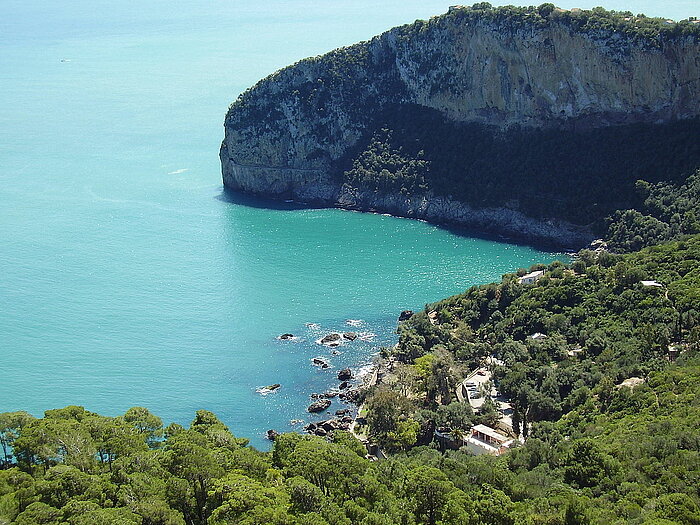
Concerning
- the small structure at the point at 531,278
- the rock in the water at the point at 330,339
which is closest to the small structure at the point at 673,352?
the small structure at the point at 531,278

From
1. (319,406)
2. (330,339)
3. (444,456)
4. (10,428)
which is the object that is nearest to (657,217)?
(330,339)

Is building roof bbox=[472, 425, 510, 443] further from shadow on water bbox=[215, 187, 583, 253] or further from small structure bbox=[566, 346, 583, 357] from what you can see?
shadow on water bbox=[215, 187, 583, 253]

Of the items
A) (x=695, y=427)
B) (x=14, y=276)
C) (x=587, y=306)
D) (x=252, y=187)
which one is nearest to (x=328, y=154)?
(x=252, y=187)

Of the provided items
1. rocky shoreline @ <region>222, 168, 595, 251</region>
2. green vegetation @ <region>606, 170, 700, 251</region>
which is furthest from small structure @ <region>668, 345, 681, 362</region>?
rocky shoreline @ <region>222, 168, 595, 251</region>

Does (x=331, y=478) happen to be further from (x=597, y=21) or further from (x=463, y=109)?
(x=463, y=109)

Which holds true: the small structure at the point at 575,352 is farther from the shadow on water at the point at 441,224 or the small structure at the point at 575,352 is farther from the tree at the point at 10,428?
the tree at the point at 10,428

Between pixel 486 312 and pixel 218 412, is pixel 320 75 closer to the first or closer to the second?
pixel 486 312

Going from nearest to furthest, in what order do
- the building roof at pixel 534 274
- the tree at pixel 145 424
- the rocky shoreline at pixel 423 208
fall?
the tree at pixel 145 424, the building roof at pixel 534 274, the rocky shoreline at pixel 423 208
